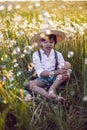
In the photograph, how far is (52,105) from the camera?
410cm

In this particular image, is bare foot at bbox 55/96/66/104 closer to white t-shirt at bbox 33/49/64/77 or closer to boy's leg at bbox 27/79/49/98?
boy's leg at bbox 27/79/49/98

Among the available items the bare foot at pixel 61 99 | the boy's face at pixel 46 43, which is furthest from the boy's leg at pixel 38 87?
the boy's face at pixel 46 43

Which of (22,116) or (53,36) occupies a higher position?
(53,36)

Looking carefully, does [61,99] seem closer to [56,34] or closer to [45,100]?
[45,100]

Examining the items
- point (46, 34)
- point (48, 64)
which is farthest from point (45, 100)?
point (46, 34)

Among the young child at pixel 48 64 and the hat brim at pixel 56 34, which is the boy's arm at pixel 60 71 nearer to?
the young child at pixel 48 64

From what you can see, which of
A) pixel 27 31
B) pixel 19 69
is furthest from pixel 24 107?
pixel 27 31

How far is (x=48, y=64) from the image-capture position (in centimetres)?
481

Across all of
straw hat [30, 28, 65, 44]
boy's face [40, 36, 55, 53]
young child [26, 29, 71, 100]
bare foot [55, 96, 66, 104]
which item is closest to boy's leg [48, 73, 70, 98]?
young child [26, 29, 71, 100]

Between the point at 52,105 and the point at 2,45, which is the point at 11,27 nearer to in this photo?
the point at 2,45

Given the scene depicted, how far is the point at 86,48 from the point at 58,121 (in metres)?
1.22

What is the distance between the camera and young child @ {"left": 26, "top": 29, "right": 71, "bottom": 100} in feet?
15.2

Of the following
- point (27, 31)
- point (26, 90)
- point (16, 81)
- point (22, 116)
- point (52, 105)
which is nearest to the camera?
point (22, 116)

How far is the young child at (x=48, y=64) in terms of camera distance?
462cm
